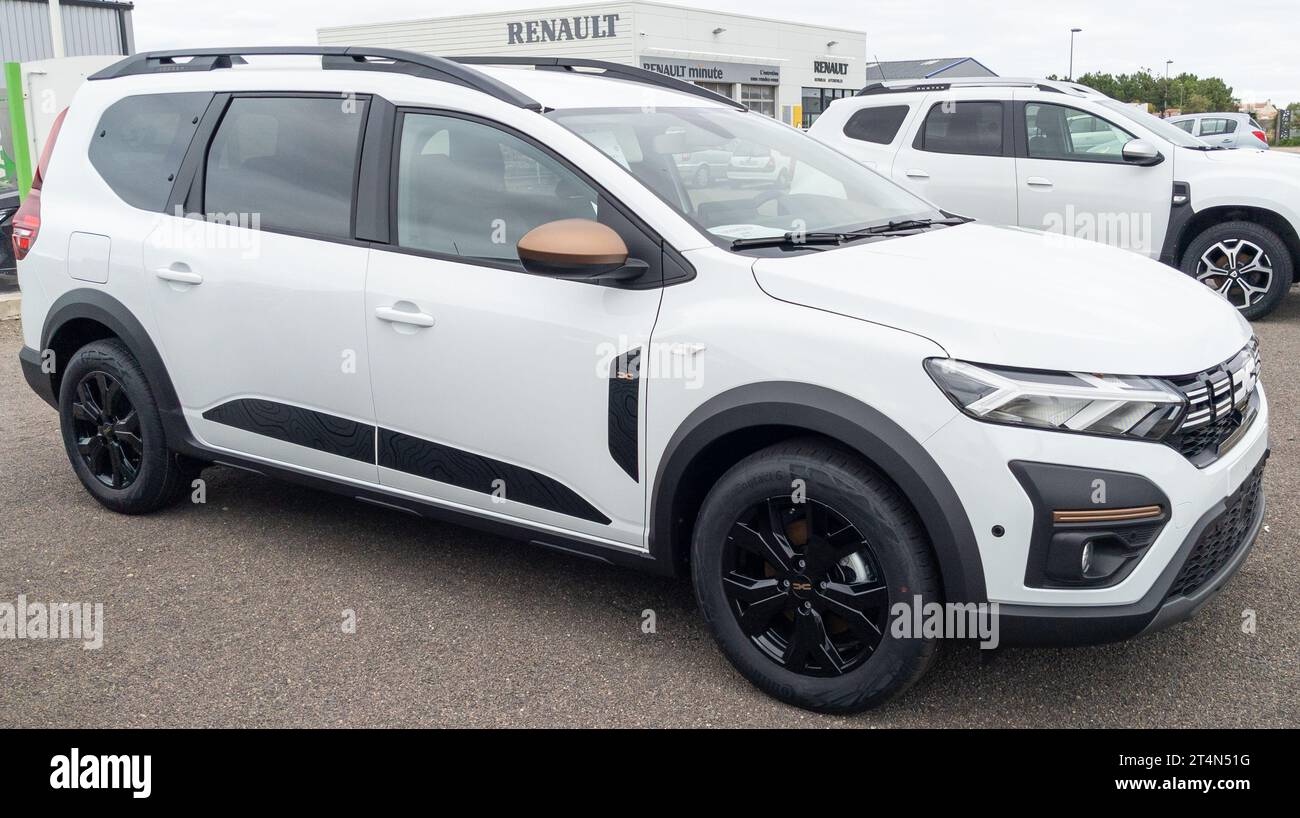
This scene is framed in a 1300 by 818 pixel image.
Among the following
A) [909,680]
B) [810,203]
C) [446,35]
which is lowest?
[909,680]

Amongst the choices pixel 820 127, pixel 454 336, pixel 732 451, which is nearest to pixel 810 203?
pixel 732 451

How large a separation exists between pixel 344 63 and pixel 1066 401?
2.80m

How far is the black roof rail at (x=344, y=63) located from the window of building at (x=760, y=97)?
41020 millimetres

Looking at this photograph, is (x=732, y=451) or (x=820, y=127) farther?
(x=820, y=127)

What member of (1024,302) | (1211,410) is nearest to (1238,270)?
(1211,410)

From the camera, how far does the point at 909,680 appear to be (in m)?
3.03

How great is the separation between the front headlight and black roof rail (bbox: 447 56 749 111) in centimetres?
212

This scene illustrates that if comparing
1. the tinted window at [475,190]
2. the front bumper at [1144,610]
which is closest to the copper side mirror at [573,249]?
the tinted window at [475,190]

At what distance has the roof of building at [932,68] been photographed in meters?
51.8

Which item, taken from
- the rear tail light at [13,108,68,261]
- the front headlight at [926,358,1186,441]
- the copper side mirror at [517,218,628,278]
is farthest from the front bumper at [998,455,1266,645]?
the rear tail light at [13,108,68,261]

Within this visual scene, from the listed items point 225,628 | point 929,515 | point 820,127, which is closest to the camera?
point 929,515
